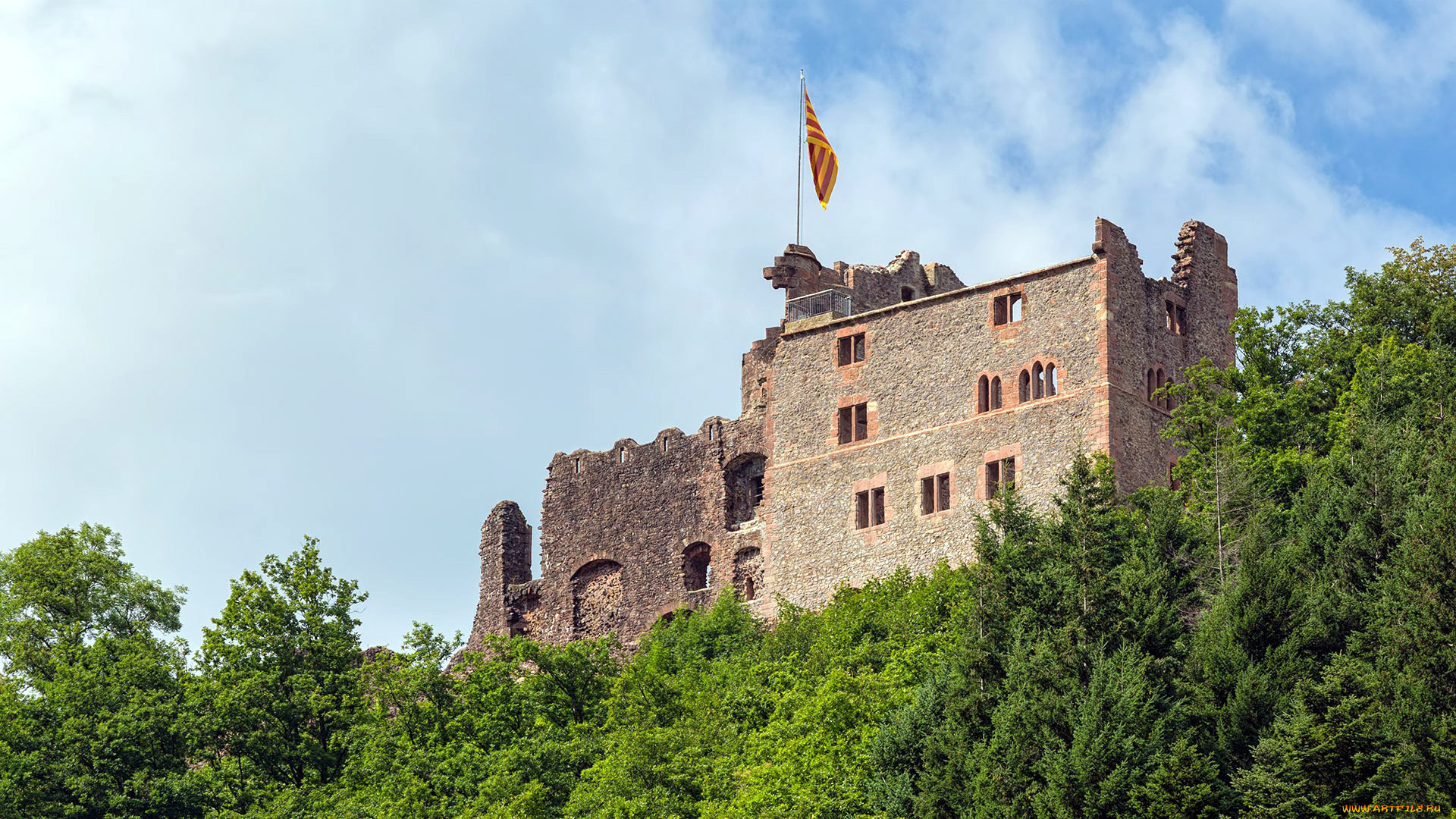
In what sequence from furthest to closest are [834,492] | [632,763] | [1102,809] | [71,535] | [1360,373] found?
1. [71,535]
2. [834,492]
3. [1360,373]
4. [632,763]
5. [1102,809]

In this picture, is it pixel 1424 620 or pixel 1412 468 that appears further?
pixel 1412 468

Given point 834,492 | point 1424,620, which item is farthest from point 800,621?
point 1424,620

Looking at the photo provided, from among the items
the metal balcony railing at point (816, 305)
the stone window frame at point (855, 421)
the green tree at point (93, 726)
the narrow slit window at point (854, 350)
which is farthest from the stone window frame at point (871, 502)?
the green tree at point (93, 726)

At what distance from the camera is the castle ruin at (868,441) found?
198 feet

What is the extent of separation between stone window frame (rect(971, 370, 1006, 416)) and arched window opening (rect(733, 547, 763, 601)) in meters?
7.21

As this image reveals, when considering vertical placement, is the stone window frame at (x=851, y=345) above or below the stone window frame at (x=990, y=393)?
above

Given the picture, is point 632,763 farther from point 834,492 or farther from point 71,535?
point 71,535

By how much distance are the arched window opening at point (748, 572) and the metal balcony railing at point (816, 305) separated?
627 cm

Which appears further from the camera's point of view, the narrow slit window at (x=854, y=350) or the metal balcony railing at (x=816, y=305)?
the metal balcony railing at (x=816, y=305)

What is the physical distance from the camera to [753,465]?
67.1 m

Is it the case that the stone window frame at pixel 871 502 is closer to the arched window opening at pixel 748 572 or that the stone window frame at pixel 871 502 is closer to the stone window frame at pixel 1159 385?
the arched window opening at pixel 748 572

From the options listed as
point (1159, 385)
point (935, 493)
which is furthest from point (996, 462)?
point (1159, 385)

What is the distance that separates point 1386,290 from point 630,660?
20272 millimetres

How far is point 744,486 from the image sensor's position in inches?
2645
